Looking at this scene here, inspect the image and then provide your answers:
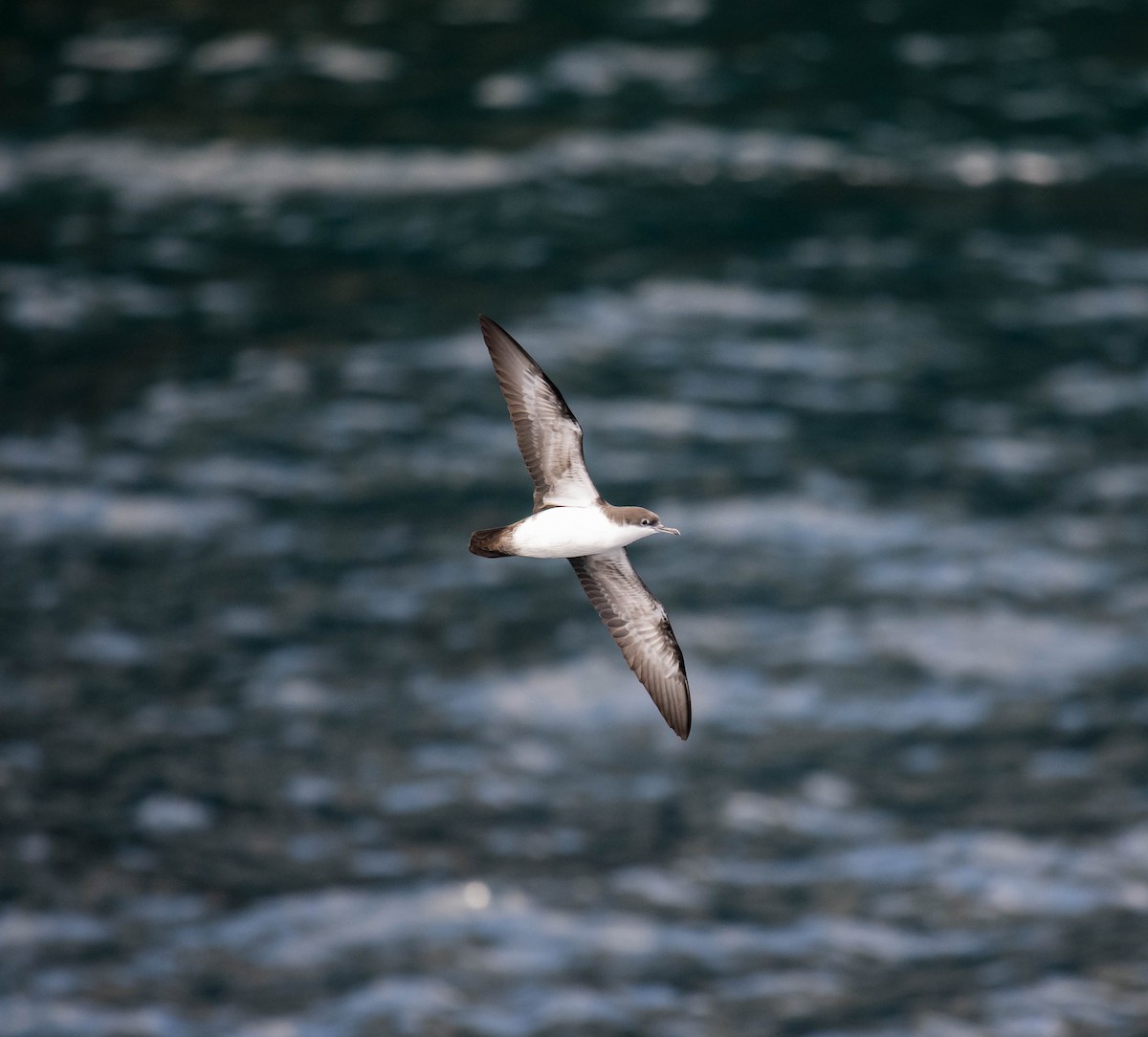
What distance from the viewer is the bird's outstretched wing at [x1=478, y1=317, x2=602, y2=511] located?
10.5 metres

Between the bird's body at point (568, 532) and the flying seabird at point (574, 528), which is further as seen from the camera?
the flying seabird at point (574, 528)

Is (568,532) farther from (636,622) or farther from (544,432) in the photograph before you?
(636,622)

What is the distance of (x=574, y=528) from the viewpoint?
10.2m

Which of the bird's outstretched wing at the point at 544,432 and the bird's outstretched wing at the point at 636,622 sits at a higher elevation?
the bird's outstretched wing at the point at 544,432

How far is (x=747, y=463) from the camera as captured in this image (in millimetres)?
32844

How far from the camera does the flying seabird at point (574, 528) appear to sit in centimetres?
1013

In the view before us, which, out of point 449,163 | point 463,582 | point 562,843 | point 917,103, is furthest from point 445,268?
point 562,843

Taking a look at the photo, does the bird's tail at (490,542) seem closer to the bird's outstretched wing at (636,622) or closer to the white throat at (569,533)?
the white throat at (569,533)

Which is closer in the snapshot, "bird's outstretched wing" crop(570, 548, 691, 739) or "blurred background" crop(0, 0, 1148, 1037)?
"bird's outstretched wing" crop(570, 548, 691, 739)

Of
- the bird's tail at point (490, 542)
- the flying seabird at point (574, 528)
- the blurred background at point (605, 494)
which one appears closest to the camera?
the bird's tail at point (490, 542)

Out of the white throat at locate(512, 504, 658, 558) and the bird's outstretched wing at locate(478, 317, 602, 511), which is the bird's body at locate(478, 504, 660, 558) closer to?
the white throat at locate(512, 504, 658, 558)

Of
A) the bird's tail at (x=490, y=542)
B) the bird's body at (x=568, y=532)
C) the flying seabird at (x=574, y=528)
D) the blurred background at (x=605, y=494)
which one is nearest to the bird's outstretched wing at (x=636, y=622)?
the flying seabird at (x=574, y=528)

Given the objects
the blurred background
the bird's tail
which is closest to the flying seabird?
the bird's tail

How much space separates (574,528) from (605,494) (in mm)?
21162
